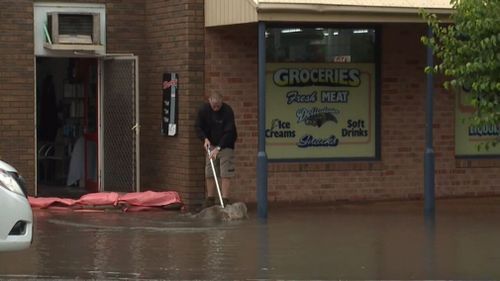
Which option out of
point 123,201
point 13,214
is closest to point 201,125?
point 123,201

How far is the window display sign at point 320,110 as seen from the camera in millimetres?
15445

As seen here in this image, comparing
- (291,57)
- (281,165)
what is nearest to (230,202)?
(281,165)

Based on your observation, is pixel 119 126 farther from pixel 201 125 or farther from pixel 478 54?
pixel 478 54

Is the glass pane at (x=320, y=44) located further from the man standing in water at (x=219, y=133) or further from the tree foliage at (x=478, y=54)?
the tree foliage at (x=478, y=54)

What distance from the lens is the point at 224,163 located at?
46.8 feet

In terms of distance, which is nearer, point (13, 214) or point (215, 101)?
point (13, 214)

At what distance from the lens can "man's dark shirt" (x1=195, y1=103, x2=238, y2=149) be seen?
14.2 metres

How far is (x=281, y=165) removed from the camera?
15.4m

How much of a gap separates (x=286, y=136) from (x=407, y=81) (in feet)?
6.83

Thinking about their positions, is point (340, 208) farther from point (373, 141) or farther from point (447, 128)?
point (447, 128)

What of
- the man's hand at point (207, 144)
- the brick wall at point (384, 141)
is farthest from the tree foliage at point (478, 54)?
the brick wall at point (384, 141)

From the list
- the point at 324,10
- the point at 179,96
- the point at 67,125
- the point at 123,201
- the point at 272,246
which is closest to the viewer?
the point at 272,246

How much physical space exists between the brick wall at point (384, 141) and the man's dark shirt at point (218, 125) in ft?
2.56

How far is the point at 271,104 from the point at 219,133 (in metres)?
1.40
